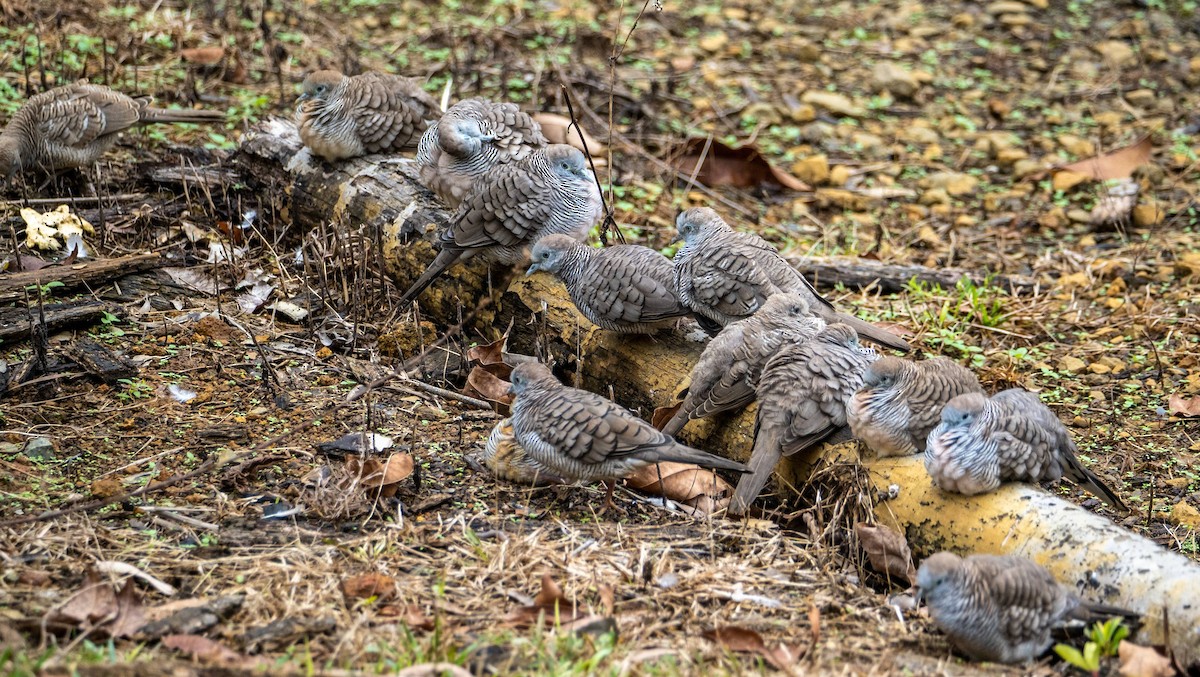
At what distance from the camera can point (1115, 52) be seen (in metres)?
10.2

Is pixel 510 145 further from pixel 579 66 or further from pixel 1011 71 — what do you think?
pixel 1011 71

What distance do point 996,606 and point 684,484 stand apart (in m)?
1.52

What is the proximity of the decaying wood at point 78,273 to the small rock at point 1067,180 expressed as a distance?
6.31m

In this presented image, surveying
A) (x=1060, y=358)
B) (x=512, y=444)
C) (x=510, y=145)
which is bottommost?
(x=1060, y=358)

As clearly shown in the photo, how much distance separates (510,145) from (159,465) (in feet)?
9.02

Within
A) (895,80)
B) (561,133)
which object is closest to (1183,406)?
(561,133)

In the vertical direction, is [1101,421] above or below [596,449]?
below

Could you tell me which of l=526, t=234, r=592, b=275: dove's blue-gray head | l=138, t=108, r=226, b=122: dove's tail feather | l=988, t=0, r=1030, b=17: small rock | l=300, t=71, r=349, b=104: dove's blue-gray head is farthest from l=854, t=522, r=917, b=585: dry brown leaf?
l=988, t=0, r=1030, b=17: small rock

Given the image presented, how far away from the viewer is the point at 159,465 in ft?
14.6

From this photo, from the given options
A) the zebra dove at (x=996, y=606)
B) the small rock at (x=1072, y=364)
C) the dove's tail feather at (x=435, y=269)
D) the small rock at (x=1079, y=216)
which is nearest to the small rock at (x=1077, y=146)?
the small rock at (x=1079, y=216)

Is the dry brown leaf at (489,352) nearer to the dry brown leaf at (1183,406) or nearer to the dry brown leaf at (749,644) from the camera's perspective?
the dry brown leaf at (749,644)

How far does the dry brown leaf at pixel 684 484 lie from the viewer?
4.71 m

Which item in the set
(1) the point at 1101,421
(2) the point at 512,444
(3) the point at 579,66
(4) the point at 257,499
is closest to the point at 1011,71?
(3) the point at 579,66

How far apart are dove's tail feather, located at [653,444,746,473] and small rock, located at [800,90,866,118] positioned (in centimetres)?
607
